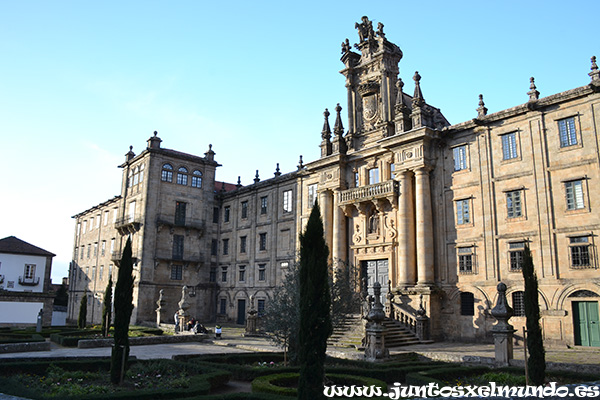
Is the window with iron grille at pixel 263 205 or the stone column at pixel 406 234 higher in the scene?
the window with iron grille at pixel 263 205

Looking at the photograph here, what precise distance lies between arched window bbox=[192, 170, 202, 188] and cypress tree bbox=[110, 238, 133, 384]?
1160 inches

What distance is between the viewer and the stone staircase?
75.5 feet

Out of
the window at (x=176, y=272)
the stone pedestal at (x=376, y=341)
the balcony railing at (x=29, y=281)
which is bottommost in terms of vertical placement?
the stone pedestal at (x=376, y=341)

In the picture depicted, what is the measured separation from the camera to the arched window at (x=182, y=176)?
42.1m

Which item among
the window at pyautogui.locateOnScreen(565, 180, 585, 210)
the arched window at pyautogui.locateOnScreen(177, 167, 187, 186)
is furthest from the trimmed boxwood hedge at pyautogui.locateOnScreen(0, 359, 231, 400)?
the arched window at pyautogui.locateOnScreen(177, 167, 187, 186)

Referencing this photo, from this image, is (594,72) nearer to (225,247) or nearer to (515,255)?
(515,255)

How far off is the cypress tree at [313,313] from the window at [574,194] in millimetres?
16364

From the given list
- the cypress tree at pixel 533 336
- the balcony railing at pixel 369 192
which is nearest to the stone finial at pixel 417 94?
the balcony railing at pixel 369 192

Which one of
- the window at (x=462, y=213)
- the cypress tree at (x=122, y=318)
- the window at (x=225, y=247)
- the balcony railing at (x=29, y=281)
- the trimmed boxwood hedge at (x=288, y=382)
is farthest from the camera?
the balcony railing at (x=29, y=281)

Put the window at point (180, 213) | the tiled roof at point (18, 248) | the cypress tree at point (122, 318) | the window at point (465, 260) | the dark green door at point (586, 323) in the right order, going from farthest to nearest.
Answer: the tiled roof at point (18, 248)
the window at point (180, 213)
the window at point (465, 260)
the dark green door at point (586, 323)
the cypress tree at point (122, 318)

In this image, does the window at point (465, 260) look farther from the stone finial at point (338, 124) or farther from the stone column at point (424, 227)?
the stone finial at point (338, 124)

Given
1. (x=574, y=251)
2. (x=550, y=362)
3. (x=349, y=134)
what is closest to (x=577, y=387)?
(x=550, y=362)

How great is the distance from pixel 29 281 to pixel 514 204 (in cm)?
5036

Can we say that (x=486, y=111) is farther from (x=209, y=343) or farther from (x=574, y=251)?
(x=209, y=343)
